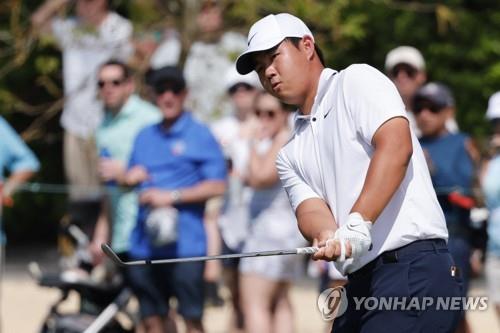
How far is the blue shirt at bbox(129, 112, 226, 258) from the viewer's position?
9.10 m

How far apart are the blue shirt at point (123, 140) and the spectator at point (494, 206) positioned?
2.57 meters

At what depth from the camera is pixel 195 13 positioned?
11.4m

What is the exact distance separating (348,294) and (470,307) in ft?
4.55

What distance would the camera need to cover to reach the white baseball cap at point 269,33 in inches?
218

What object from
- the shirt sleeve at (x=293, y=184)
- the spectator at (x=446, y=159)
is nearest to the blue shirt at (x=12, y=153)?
the spectator at (x=446, y=159)

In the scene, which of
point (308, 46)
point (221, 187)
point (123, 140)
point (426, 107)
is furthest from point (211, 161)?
point (308, 46)

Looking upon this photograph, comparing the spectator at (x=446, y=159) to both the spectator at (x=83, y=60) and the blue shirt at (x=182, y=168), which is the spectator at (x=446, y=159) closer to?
the blue shirt at (x=182, y=168)

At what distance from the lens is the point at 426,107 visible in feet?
28.6

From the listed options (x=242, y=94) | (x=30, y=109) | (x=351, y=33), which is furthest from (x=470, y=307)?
(x=30, y=109)

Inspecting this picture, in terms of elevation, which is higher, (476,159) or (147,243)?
(476,159)

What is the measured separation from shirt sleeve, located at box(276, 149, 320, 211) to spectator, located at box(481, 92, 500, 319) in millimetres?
3123

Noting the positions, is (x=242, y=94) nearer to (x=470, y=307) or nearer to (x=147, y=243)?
(x=147, y=243)

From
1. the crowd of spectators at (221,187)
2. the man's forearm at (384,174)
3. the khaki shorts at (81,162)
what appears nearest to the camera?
the man's forearm at (384,174)

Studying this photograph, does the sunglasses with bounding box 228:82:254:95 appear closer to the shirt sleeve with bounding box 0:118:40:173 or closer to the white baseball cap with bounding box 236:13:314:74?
the shirt sleeve with bounding box 0:118:40:173
